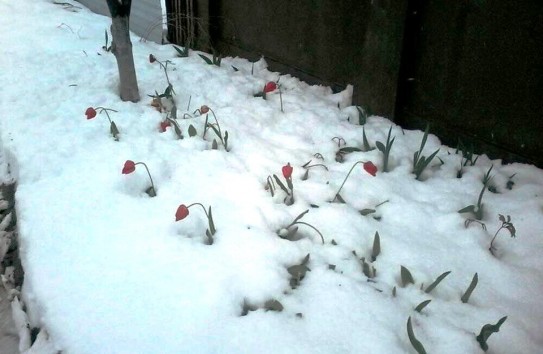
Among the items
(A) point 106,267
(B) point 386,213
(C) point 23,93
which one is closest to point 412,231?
(B) point 386,213

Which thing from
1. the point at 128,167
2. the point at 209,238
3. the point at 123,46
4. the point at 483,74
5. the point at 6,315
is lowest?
the point at 6,315

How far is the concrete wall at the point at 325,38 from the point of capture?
114 inches

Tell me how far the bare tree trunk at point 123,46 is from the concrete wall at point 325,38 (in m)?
1.02

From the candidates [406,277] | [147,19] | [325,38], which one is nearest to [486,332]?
[406,277]

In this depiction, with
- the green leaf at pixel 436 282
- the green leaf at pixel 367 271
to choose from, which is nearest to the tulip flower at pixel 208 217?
the green leaf at pixel 367 271

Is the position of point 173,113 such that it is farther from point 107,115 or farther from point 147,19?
point 147,19

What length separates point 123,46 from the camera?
3100mm

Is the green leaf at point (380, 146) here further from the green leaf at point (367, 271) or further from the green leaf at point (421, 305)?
the green leaf at point (421, 305)

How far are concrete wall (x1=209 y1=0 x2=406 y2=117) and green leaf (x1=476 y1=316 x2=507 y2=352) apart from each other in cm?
155

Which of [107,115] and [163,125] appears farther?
[107,115]

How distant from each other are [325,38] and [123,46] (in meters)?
1.19

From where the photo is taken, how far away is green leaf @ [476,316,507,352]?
161cm

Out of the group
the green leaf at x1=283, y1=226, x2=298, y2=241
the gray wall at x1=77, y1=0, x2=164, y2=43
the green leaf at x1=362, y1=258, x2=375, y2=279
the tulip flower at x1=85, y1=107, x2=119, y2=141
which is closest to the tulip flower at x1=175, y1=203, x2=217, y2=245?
the green leaf at x1=283, y1=226, x2=298, y2=241

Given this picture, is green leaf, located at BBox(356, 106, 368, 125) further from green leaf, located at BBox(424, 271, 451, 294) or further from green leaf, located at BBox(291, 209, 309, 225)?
green leaf, located at BBox(424, 271, 451, 294)
